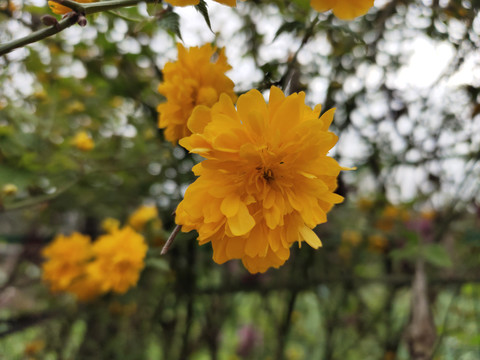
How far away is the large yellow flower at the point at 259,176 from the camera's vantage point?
34 centimetres

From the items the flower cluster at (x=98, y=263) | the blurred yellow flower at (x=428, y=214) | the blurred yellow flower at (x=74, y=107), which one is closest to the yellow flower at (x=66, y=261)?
the flower cluster at (x=98, y=263)

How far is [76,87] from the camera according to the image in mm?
1212

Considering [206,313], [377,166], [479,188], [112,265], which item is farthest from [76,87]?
[479,188]

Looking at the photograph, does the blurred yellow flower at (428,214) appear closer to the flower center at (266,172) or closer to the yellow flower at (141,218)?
the yellow flower at (141,218)

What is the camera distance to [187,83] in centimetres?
43

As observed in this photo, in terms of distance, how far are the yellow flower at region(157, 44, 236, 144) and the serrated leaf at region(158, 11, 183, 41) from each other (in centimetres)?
3

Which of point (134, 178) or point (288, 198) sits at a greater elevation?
point (134, 178)

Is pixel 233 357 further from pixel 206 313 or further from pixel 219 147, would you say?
pixel 219 147

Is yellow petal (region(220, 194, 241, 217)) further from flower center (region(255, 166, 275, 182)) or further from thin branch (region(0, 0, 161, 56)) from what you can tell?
thin branch (region(0, 0, 161, 56))

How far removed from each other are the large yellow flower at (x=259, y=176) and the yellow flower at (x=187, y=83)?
0.08m

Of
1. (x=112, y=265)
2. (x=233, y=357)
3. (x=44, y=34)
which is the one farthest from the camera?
(x=233, y=357)

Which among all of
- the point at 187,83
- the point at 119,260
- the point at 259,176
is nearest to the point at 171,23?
the point at 187,83

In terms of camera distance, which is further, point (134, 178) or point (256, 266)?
point (134, 178)

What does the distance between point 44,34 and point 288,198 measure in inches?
10.3
